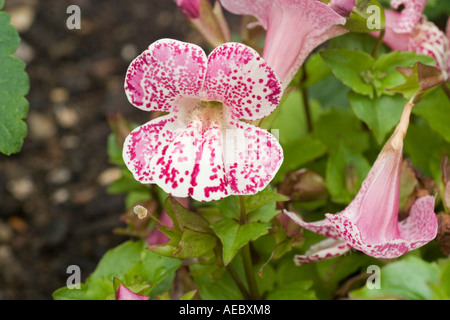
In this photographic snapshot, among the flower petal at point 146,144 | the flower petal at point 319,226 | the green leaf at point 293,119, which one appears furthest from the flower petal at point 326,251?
the green leaf at point 293,119

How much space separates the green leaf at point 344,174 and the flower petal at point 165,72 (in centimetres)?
32

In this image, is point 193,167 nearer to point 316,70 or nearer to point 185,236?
point 185,236

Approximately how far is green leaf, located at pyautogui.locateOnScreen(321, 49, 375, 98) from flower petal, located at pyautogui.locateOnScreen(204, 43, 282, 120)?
224 millimetres

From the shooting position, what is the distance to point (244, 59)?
66 centimetres

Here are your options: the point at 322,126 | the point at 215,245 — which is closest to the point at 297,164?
the point at 322,126

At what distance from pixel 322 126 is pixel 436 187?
1.01 feet

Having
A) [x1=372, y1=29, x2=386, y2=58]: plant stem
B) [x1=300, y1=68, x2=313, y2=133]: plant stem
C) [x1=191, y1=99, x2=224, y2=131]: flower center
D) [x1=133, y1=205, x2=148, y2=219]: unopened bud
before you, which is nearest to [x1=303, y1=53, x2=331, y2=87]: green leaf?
[x1=300, y1=68, x2=313, y2=133]: plant stem

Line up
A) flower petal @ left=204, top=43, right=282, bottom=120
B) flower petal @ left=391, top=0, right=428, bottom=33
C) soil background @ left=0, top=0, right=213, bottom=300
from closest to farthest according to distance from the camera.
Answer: flower petal @ left=204, top=43, right=282, bottom=120 < flower petal @ left=391, top=0, right=428, bottom=33 < soil background @ left=0, top=0, right=213, bottom=300

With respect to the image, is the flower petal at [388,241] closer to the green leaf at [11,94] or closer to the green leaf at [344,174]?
the green leaf at [344,174]

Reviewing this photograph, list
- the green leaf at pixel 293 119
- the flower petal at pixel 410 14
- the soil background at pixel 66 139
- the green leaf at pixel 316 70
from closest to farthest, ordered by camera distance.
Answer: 1. the flower petal at pixel 410 14
2. the green leaf at pixel 316 70
3. the green leaf at pixel 293 119
4. the soil background at pixel 66 139

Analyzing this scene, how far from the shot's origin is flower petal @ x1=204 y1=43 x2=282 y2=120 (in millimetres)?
Answer: 657

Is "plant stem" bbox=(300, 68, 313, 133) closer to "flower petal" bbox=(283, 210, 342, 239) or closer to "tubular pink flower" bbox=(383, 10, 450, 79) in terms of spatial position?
"tubular pink flower" bbox=(383, 10, 450, 79)

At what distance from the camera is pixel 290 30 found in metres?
0.76

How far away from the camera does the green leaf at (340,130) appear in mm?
1119
